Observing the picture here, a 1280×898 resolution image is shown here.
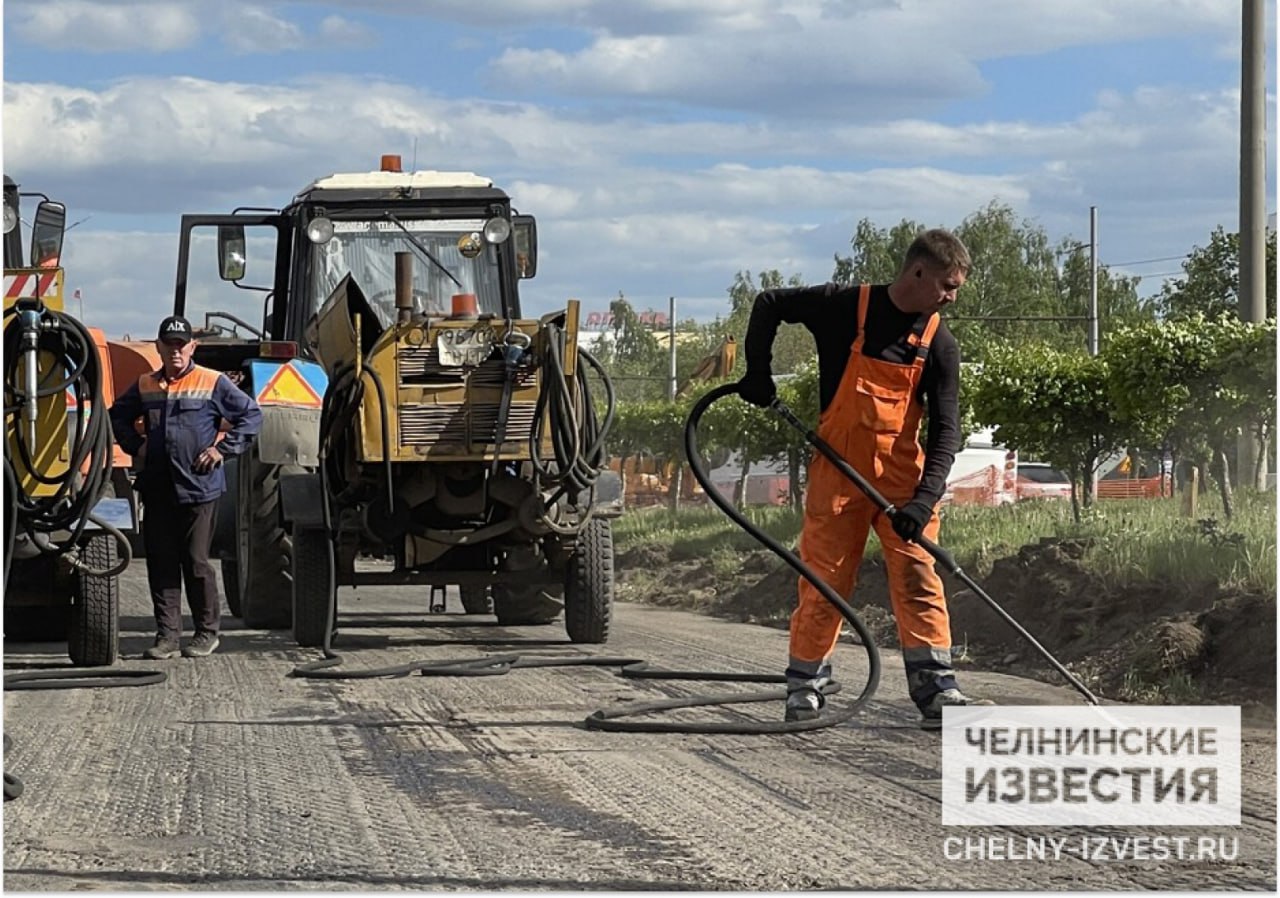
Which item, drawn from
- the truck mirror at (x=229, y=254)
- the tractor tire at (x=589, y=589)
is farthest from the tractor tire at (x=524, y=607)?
the truck mirror at (x=229, y=254)

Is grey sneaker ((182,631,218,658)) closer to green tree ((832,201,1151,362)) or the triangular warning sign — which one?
the triangular warning sign

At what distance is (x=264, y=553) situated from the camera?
12742 mm

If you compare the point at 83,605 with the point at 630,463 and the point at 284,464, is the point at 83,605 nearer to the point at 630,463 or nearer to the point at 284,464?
the point at 284,464

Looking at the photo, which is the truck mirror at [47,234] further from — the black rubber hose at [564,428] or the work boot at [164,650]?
the black rubber hose at [564,428]

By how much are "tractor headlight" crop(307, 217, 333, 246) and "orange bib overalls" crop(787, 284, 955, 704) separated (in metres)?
6.57

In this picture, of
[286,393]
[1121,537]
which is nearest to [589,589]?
[286,393]

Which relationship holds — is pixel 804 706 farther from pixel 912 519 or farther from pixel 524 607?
pixel 524 607

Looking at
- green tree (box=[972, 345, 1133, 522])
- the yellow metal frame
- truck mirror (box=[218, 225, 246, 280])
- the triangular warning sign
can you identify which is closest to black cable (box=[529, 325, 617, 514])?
the triangular warning sign

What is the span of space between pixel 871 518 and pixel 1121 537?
5.27m

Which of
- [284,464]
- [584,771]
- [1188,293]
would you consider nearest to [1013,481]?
[1188,293]

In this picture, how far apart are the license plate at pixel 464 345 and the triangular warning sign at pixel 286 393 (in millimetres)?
1782

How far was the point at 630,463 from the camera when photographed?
52.5m

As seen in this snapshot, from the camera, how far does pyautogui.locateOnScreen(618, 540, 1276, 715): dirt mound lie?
912 cm

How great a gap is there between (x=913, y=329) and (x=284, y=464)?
5.97m
